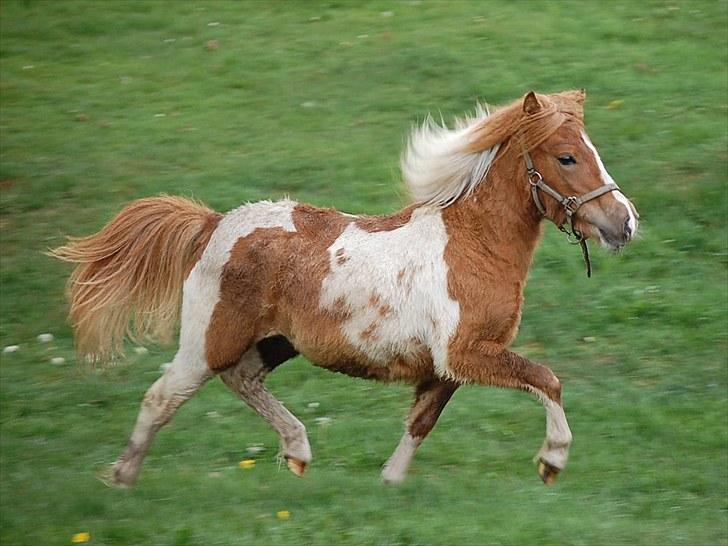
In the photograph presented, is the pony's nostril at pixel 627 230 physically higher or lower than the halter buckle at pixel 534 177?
lower

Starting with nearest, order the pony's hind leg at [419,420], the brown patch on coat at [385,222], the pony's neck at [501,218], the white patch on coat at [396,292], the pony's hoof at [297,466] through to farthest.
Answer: the white patch on coat at [396,292], the pony's neck at [501,218], the brown patch on coat at [385,222], the pony's hind leg at [419,420], the pony's hoof at [297,466]

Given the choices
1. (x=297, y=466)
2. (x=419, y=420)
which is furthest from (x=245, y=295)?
(x=419, y=420)

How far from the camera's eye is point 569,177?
6.61 meters

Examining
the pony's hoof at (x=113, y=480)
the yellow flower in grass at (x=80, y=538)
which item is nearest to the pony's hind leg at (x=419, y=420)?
the pony's hoof at (x=113, y=480)

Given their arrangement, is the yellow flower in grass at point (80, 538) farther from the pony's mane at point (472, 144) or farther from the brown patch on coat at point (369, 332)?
the pony's mane at point (472, 144)

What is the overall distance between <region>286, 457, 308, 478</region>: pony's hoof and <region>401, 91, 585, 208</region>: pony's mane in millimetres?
1608

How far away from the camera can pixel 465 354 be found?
6594mm

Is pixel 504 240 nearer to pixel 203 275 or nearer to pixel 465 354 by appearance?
pixel 465 354

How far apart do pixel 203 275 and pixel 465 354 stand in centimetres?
155

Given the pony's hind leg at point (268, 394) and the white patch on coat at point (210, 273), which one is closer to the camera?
the white patch on coat at point (210, 273)

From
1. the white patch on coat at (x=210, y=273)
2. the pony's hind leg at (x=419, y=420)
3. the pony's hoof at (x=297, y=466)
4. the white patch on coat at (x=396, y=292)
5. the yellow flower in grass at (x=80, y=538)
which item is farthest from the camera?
the pony's hoof at (x=297, y=466)

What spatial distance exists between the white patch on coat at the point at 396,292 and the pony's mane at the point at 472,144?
210mm

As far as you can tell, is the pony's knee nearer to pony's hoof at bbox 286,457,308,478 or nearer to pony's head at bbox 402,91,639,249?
pony's head at bbox 402,91,639,249

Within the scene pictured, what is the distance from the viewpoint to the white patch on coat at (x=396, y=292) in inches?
263
